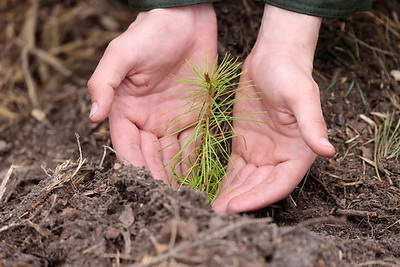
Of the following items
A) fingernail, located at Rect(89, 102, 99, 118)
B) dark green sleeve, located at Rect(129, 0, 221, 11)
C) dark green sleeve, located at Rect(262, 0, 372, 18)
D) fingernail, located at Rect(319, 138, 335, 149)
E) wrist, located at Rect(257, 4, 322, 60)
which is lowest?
fingernail, located at Rect(89, 102, 99, 118)

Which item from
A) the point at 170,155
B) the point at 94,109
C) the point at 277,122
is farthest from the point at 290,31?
the point at 94,109

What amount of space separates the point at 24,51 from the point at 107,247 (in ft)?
6.07

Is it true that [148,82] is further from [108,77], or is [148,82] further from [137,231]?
[137,231]

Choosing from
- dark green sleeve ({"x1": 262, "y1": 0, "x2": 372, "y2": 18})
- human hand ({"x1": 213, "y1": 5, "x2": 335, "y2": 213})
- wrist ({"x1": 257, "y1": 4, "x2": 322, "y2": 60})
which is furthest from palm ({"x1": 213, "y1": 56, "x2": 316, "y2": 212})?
dark green sleeve ({"x1": 262, "y1": 0, "x2": 372, "y2": 18})

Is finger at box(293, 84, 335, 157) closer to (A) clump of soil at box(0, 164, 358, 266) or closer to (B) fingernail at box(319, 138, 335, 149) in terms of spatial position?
(B) fingernail at box(319, 138, 335, 149)

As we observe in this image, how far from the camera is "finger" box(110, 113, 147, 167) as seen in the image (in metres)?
1.46

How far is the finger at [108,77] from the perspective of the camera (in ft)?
4.50

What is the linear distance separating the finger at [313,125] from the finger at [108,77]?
511 mm

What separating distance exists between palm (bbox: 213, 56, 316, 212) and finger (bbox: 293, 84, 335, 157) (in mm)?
62

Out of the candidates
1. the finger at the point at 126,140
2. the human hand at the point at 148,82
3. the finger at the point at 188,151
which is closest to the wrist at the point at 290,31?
the human hand at the point at 148,82

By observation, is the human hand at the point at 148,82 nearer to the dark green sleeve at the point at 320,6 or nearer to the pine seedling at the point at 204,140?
A: the pine seedling at the point at 204,140

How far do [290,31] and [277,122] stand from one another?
347 millimetres

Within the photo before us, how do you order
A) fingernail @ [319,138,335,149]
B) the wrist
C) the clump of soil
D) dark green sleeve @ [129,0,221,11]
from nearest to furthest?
the clump of soil
fingernail @ [319,138,335,149]
the wrist
dark green sleeve @ [129,0,221,11]

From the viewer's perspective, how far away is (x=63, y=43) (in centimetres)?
296
